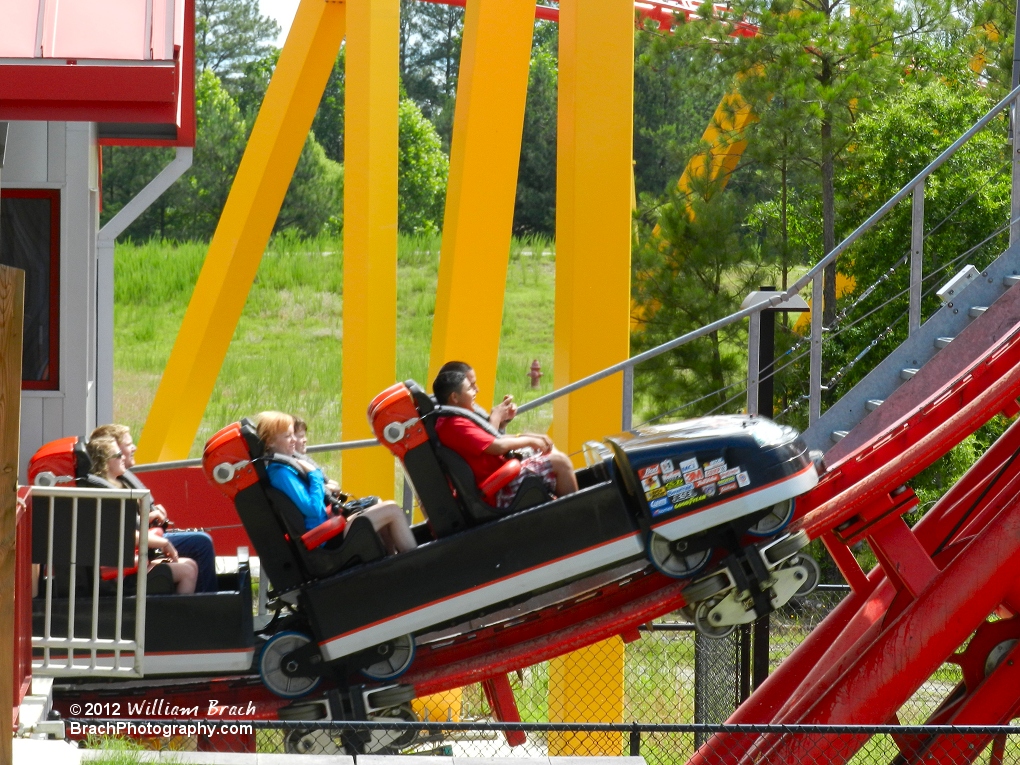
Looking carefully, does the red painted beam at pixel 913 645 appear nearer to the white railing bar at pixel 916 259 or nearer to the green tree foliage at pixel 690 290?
the white railing bar at pixel 916 259

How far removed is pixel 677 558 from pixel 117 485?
2383 mm

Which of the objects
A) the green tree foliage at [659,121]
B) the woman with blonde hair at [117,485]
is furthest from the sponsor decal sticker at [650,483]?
the green tree foliage at [659,121]

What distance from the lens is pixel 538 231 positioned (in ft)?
124

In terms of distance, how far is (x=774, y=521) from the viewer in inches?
202

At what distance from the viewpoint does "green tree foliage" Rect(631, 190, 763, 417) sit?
1232 cm

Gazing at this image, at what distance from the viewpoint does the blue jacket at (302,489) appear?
16.7 ft

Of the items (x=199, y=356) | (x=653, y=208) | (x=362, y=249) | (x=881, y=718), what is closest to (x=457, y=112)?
(x=362, y=249)

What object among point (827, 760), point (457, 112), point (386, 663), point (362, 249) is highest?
point (457, 112)

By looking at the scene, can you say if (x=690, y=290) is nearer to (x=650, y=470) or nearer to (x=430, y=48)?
(x=650, y=470)

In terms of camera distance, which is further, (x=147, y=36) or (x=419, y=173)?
(x=419, y=173)

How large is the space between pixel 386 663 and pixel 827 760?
1859 mm

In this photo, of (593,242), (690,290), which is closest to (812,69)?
(690,290)

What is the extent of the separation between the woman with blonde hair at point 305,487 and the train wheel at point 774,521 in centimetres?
141

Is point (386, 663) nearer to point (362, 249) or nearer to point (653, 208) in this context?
point (362, 249)
